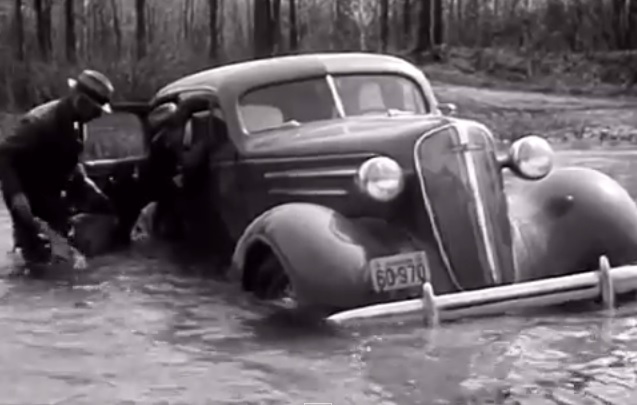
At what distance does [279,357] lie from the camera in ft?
23.0

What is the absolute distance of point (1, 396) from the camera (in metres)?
6.38

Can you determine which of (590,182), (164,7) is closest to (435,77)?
(590,182)

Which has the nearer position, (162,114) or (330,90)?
(330,90)

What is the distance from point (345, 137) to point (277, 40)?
34.0 meters

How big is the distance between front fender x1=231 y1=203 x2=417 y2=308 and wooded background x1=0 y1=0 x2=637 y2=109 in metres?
18.9

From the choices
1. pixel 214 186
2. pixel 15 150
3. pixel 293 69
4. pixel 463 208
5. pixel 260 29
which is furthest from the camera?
pixel 260 29

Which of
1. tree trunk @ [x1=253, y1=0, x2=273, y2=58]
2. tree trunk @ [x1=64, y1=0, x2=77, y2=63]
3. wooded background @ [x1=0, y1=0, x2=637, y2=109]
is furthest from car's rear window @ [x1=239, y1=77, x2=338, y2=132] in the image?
tree trunk @ [x1=64, y1=0, x2=77, y2=63]

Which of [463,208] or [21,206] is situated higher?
[463,208]

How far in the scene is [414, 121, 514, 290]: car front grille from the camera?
24.5 feet

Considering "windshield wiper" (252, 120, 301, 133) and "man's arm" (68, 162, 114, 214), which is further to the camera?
"man's arm" (68, 162, 114, 214)

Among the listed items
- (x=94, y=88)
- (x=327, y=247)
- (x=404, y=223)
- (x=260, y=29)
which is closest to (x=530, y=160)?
(x=404, y=223)

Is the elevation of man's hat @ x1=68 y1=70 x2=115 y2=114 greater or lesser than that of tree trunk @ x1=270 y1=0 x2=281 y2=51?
greater

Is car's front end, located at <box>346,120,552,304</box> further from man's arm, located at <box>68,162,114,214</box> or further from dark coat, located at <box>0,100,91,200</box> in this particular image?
man's arm, located at <box>68,162,114,214</box>

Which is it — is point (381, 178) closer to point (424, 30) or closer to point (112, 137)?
point (112, 137)
